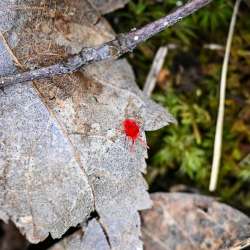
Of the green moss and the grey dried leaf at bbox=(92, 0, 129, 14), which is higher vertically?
the grey dried leaf at bbox=(92, 0, 129, 14)

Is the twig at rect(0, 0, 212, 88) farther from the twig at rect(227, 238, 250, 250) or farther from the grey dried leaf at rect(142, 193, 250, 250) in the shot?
→ the twig at rect(227, 238, 250, 250)

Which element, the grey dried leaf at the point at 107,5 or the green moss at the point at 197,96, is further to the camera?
the green moss at the point at 197,96

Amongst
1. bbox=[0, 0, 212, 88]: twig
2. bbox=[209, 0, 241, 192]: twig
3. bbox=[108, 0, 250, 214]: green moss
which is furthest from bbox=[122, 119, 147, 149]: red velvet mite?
bbox=[209, 0, 241, 192]: twig

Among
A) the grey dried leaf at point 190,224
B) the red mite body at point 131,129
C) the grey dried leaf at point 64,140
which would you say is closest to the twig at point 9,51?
the grey dried leaf at point 64,140

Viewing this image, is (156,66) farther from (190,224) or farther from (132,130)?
(190,224)

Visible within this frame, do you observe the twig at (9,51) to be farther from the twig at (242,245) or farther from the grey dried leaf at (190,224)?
the twig at (242,245)

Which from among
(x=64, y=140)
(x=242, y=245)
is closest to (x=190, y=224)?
(x=242, y=245)
